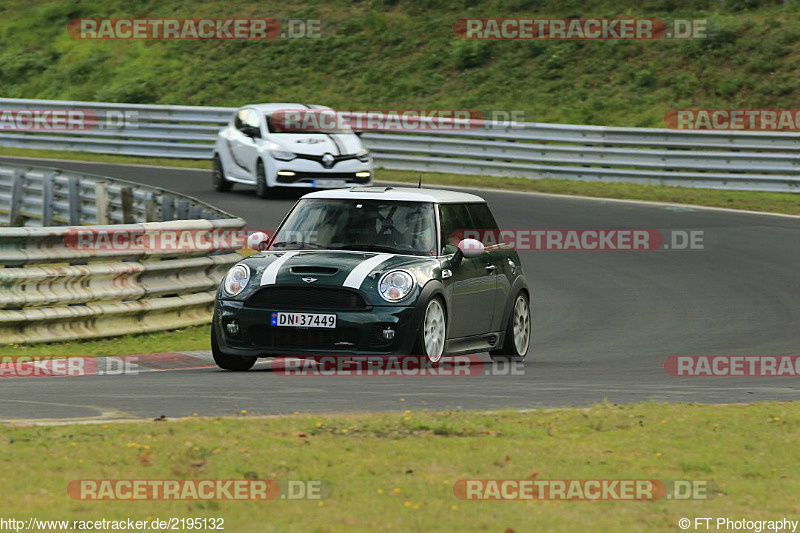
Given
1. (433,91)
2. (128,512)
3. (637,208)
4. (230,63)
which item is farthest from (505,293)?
(230,63)

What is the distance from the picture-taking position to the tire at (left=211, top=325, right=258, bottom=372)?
35.8 feet

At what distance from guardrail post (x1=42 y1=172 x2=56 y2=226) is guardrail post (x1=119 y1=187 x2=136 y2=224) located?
9.51 feet

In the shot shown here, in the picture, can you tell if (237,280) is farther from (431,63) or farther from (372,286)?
(431,63)

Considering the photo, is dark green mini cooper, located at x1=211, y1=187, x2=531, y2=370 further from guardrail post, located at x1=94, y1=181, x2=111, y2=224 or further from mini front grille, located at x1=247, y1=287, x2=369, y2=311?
guardrail post, located at x1=94, y1=181, x2=111, y2=224

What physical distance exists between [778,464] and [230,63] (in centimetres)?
3226

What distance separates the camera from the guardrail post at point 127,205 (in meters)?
17.0

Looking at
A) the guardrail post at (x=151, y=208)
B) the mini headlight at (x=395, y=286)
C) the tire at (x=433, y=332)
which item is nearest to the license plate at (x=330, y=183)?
the guardrail post at (x=151, y=208)

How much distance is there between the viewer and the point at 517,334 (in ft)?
40.8

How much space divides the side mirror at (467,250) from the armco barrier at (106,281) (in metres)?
3.24

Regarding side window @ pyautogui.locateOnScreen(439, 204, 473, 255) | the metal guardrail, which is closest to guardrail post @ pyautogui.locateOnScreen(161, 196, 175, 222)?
side window @ pyautogui.locateOnScreen(439, 204, 473, 255)

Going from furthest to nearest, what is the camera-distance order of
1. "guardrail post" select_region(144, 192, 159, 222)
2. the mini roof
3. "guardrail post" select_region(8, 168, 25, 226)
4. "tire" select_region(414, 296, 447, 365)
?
"guardrail post" select_region(8, 168, 25, 226), "guardrail post" select_region(144, 192, 159, 222), the mini roof, "tire" select_region(414, 296, 447, 365)

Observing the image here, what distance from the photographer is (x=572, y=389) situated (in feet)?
32.3

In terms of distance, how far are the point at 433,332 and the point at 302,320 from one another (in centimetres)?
105

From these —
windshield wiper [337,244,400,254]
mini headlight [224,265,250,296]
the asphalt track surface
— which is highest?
windshield wiper [337,244,400,254]
